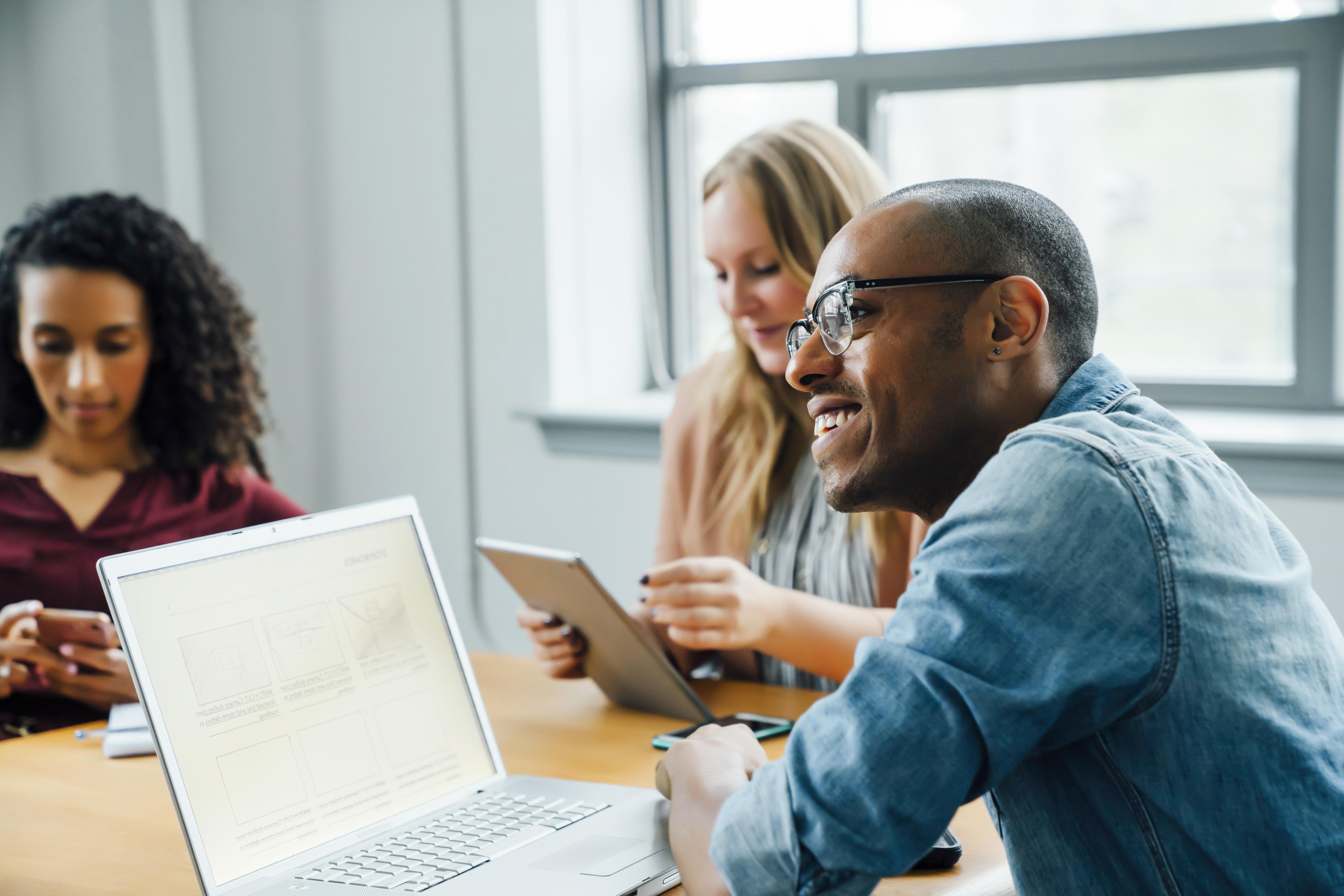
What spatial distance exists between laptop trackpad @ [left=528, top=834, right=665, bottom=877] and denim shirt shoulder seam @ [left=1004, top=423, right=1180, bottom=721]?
17.0 inches

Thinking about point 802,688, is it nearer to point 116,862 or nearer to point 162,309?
A: point 116,862

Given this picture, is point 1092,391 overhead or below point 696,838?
overhead

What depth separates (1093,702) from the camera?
2.28 ft

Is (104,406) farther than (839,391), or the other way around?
(104,406)

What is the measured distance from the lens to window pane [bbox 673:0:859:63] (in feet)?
8.68

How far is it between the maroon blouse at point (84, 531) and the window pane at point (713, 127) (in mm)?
1187

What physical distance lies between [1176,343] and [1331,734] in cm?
185

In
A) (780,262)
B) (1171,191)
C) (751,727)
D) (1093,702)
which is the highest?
(1171,191)

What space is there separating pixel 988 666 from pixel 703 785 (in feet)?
1.11

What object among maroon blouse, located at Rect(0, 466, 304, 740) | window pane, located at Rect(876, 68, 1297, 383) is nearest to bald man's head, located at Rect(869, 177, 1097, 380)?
maroon blouse, located at Rect(0, 466, 304, 740)

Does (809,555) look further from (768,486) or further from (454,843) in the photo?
(454,843)

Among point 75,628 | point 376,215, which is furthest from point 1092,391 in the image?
point 376,215

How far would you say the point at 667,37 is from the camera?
2824mm

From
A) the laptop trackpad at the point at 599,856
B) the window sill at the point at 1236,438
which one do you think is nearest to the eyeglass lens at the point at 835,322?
the laptop trackpad at the point at 599,856
